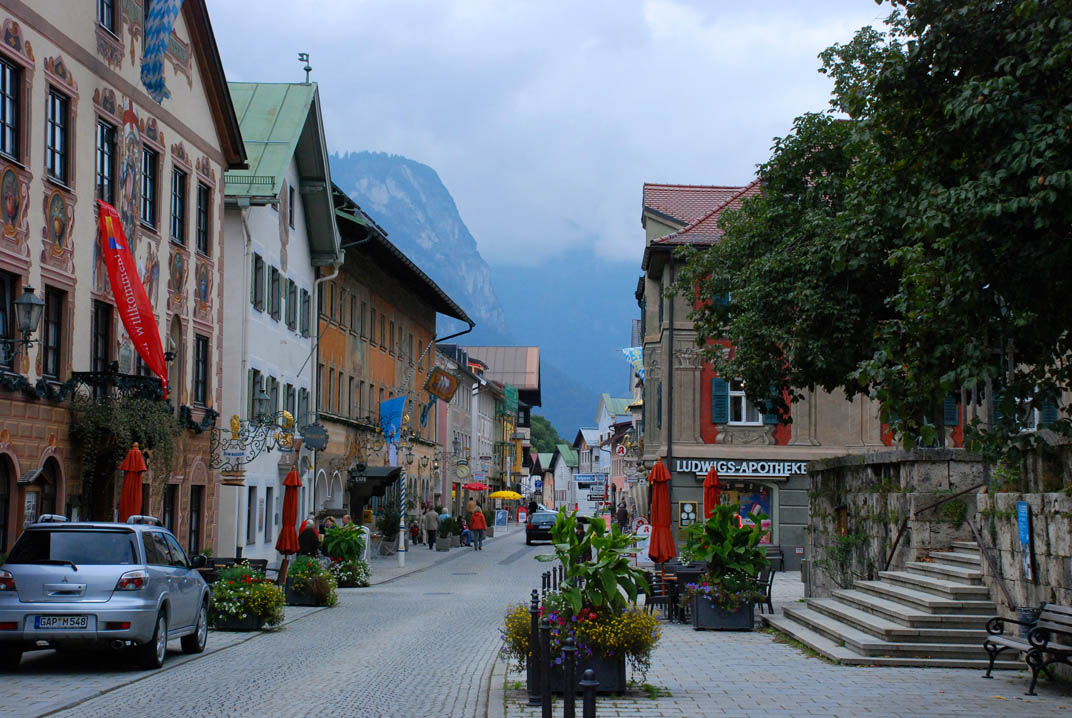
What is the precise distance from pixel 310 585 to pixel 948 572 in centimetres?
1214

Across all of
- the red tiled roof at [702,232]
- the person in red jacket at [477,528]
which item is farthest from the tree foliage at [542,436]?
the red tiled roof at [702,232]

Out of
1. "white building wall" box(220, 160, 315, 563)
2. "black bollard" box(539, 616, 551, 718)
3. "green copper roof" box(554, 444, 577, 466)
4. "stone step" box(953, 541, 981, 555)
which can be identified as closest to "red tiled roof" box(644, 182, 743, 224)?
"white building wall" box(220, 160, 315, 563)

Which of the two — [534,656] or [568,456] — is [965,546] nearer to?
[534,656]

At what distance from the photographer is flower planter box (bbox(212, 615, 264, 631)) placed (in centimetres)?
1989

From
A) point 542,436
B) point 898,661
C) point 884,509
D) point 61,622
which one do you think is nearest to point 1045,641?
point 898,661

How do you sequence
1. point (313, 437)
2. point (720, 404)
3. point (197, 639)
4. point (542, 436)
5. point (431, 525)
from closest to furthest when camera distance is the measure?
1. point (197, 639)
2. point (313, 437)
3. point (720, 404)
4. point (431, 525)
5. point (542, 436)

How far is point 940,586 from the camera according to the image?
16188 millimetres

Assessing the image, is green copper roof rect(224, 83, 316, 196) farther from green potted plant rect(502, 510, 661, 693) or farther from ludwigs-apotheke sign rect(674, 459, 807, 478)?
green potted plant rect(502, 510, 661, 693)

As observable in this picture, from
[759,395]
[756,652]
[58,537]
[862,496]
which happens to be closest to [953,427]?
[759,395]

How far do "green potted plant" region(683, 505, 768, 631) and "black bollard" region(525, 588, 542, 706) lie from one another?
7.62m

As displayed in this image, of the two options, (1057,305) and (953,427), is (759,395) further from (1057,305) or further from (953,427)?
(953,427)

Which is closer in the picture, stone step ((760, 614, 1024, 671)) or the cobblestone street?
the cobblestone street

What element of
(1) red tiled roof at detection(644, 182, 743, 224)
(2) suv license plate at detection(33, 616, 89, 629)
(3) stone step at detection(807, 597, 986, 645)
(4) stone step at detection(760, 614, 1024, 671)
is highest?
(1) red tiled roof at detection(644, 182, 743, 224)

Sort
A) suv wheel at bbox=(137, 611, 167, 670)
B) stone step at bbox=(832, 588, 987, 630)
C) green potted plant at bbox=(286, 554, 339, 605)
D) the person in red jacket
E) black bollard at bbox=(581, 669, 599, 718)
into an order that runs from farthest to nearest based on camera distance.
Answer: the person in red jacket, green potted plant at bbox=(286, 554, 339, 605), stone step at bbox=(832, 588, 987, 630), suv wheel at bbox=(137, 611, 167, 670), black bollard at bbox=(581, 669, 599, 718)
